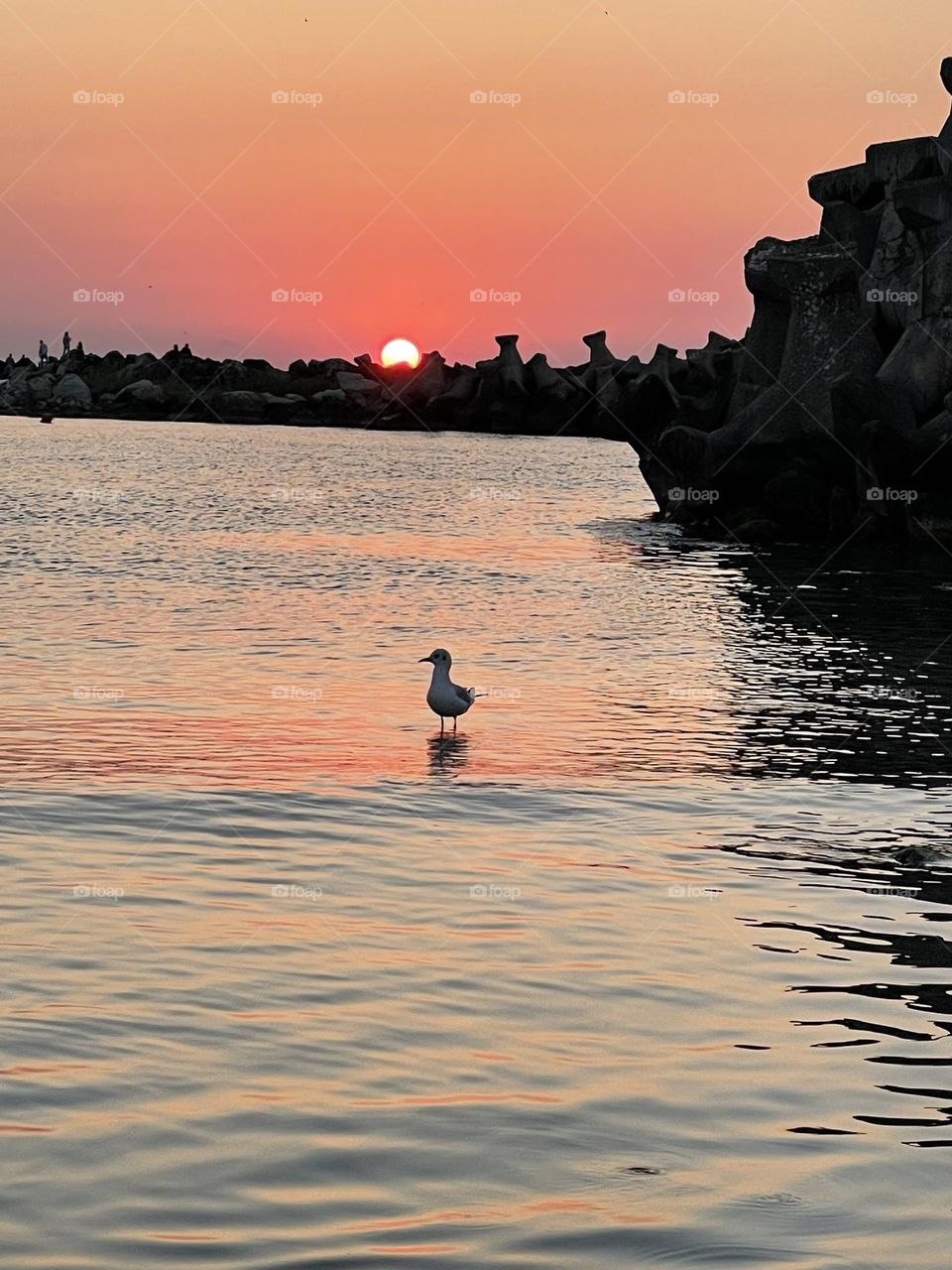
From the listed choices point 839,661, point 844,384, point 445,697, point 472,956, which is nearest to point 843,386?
point 844,384

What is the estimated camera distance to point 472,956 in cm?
1065

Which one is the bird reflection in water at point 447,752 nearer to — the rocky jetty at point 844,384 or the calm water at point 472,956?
the calm water at point 472,956

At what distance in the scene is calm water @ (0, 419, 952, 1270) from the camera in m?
7.11

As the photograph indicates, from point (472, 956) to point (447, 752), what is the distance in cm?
739

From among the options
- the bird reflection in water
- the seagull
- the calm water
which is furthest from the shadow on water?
the seagull

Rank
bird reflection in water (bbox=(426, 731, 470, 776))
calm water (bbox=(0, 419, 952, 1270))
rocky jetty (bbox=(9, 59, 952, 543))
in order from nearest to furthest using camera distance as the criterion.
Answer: calm water (bbox=(0, 419, 952, 1270)) < bird reflection in water (bbox=(426, 731, 470, 776)) < rocky jetty (bbox=(9, 59, 952, 543))

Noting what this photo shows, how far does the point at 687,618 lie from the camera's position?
108 ft

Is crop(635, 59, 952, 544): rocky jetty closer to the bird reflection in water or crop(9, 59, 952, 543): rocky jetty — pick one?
→ crop(9, 59, 952, 543): rocky jetty

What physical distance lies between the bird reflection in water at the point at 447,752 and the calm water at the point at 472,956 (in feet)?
0.21

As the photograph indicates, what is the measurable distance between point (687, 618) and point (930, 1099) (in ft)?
80.7

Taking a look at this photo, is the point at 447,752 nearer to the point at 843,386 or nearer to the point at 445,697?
the point at 445,697

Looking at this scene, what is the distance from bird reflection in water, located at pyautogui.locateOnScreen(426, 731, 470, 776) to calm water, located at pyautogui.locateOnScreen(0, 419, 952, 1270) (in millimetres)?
64

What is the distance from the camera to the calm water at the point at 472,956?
7109mm

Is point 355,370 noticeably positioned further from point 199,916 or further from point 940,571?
point 199,916
